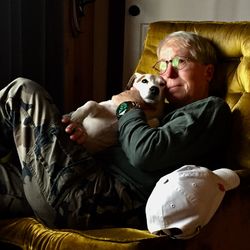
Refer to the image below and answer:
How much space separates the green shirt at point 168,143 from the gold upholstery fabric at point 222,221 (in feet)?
0.34

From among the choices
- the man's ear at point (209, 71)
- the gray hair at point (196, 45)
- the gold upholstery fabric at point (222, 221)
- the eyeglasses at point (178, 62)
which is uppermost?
the gray hair at point (196, 45)

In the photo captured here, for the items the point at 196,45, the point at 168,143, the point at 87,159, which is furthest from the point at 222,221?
the point at 196,45

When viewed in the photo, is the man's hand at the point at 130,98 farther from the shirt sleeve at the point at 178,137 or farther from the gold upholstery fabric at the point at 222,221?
the gold upholstery fabric at the point at 222,221

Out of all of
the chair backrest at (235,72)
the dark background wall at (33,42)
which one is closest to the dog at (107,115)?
Answer: the chair backrest at (235,72)

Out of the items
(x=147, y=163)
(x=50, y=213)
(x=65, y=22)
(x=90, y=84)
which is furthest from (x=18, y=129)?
(x=90, y=84)

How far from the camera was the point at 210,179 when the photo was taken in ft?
3.78

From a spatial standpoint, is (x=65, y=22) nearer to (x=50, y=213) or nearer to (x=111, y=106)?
(x=111, y=106)

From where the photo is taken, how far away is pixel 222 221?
124cm

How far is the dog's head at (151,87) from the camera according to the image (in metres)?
1.64

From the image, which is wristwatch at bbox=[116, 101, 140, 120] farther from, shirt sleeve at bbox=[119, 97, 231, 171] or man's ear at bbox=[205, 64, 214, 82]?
man's ear at bbox=[205, 64, 214, 82]

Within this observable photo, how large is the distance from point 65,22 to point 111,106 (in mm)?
1184

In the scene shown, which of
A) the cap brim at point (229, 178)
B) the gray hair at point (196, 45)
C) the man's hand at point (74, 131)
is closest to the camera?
the cap brim at point (229, 178)

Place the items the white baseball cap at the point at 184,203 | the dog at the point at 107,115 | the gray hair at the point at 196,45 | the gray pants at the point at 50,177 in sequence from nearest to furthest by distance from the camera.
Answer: the white baseball cap at the point at 184,203 < the gray pants at the point at 50,177 < the dog at the point at 107,115 < the gray hair at the point at 196,45

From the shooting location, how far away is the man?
132 centimetres
